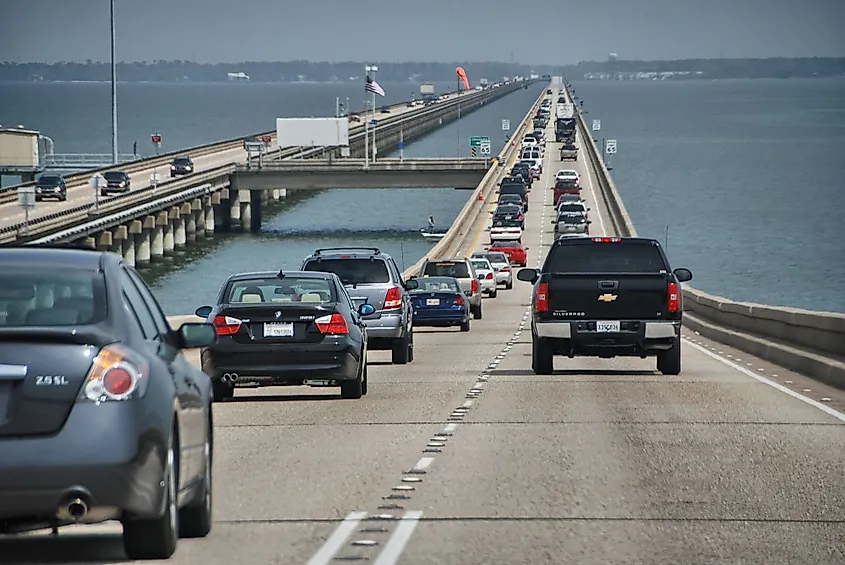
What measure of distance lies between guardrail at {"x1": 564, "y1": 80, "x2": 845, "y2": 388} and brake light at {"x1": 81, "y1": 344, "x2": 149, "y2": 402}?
1382cm

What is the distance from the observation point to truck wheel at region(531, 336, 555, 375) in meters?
22.7

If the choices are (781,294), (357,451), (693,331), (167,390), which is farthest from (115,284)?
(781,294)

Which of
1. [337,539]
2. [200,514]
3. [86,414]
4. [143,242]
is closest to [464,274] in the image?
[337,539]

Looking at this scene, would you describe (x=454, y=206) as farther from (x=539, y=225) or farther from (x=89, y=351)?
Answer: (x=89, y=351)

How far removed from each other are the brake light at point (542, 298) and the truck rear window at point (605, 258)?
66 centimetres

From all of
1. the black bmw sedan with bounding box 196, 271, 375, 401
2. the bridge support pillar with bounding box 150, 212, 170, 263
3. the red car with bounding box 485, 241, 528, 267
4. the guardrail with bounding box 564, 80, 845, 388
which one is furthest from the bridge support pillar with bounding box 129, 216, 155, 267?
the black bmw sedan with bounding box 196, 271, 375, 401

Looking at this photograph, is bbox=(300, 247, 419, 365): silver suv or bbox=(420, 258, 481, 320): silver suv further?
bbox=(420, 258, 481, 320): silver suv

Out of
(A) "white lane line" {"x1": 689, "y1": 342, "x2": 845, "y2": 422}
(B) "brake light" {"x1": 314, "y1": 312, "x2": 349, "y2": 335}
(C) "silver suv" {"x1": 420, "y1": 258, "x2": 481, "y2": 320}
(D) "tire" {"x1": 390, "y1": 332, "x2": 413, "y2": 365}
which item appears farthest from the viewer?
(C) "silver suv" {"x1": 420, "y1": 258, "x2": 481, "y2": 320}

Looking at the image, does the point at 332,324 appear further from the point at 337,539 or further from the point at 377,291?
the point at 337,539

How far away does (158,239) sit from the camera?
4215 inches

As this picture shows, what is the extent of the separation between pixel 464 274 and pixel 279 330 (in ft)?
96.9

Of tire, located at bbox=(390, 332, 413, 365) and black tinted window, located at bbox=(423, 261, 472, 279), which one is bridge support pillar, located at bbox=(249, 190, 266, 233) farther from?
tire, located at bbox=(390, 332, 413, 365)

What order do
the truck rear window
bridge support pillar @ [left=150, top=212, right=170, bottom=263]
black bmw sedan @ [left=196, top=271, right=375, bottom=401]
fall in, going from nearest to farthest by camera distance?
black bmw sedan @ [left=196, top=271, right=375, bottom=401] → the truck rear window → bridge support pillar @ [left=150, top=212, right=170, bottom=263]

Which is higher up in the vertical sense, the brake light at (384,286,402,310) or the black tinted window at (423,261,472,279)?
the brake light at (384,286,402,310)
